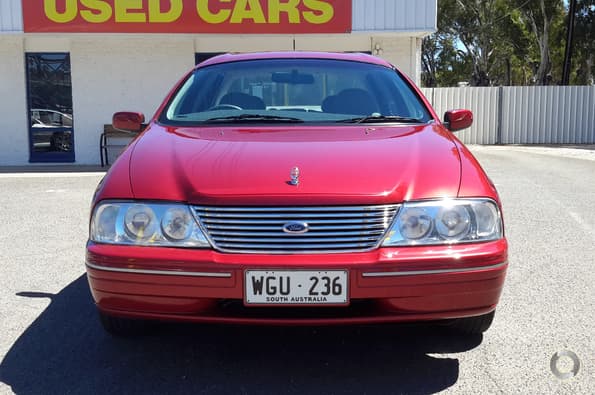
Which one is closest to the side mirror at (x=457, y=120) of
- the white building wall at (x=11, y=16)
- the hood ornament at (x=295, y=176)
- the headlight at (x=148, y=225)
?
the hood ornament at (x=295, y=176)

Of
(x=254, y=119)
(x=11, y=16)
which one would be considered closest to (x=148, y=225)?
(x=254, y=119)

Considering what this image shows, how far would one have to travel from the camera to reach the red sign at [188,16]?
483 inches

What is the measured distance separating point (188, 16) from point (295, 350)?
33.6ft

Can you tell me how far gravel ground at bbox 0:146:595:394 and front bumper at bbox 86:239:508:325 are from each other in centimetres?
39

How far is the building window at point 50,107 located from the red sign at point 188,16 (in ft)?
5.43

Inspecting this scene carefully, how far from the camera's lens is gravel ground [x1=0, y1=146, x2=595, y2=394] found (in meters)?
2.93

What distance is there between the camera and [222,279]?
264 cm

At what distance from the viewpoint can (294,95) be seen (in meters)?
4.23

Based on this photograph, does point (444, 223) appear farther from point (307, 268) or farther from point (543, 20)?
point (543, 20)

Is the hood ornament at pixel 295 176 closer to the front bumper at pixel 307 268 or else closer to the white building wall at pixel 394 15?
the front bumper at pixel 307 268

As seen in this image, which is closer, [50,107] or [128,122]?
[128,122]

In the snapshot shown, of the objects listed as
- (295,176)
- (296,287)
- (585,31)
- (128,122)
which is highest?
(585,31)

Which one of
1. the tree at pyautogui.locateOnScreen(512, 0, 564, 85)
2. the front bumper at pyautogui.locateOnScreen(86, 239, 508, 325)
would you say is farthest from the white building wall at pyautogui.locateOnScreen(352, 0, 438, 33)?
the tree at pyautogui.locateOnScreen(512, 0, 564, 85)

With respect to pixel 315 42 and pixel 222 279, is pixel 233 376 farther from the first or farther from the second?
pixel 315 42
